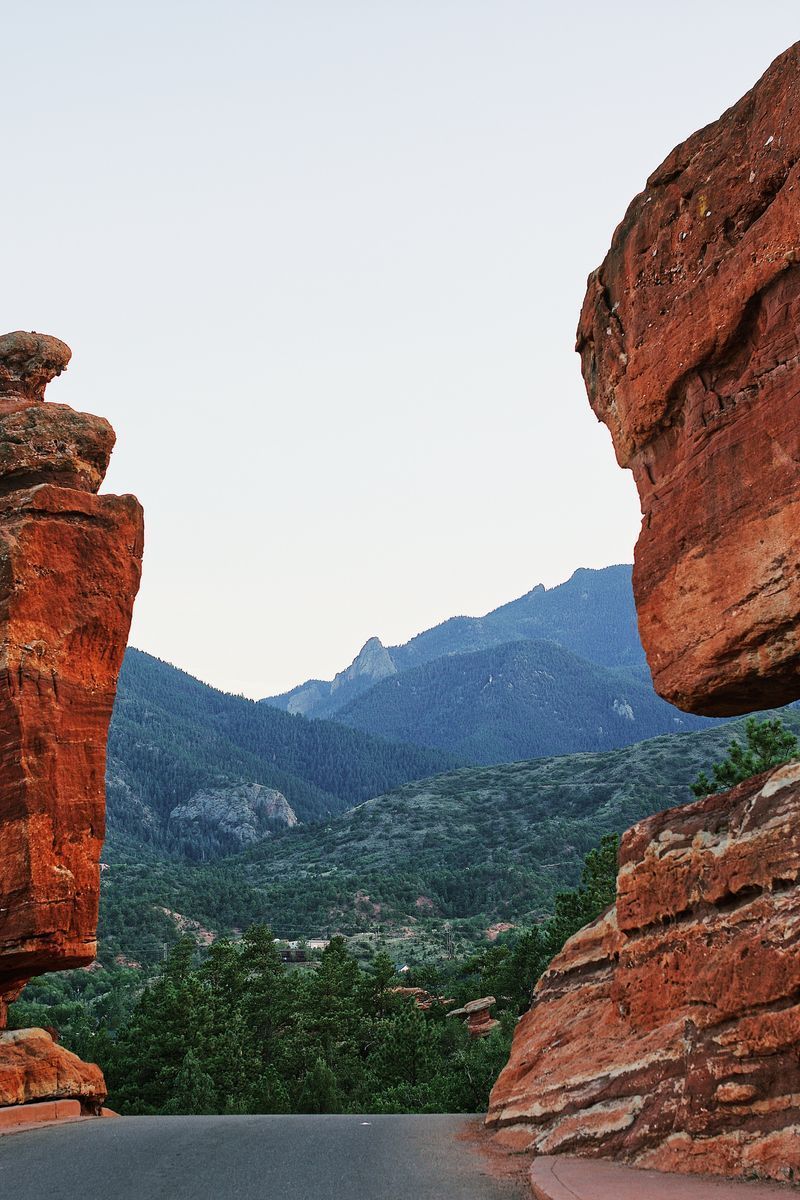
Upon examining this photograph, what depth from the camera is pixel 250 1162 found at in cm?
1245

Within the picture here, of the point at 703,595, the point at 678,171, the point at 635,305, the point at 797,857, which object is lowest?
the point at 797,857

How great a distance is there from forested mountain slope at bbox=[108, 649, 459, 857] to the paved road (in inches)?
4490

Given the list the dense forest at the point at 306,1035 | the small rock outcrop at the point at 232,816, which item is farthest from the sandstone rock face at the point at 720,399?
the small rock outcrop at the point at 232,816

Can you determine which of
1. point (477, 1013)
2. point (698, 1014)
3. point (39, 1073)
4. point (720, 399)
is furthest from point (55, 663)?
point (477, 1013)

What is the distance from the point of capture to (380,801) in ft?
418

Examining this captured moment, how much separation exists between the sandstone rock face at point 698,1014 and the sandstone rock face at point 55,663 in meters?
8.47

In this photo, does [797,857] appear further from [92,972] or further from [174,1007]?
[92,972]

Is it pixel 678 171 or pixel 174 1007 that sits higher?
pixel 678 171

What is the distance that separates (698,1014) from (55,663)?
12.4 metres

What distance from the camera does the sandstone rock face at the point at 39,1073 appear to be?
57.0 ft

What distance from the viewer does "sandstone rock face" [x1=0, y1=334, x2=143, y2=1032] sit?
1645cm

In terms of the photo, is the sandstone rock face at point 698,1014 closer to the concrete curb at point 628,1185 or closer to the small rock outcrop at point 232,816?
the concrete curb at point 628,1185

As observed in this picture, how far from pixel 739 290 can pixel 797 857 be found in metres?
7.14

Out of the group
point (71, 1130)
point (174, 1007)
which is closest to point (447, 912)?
point (174, 1007)
